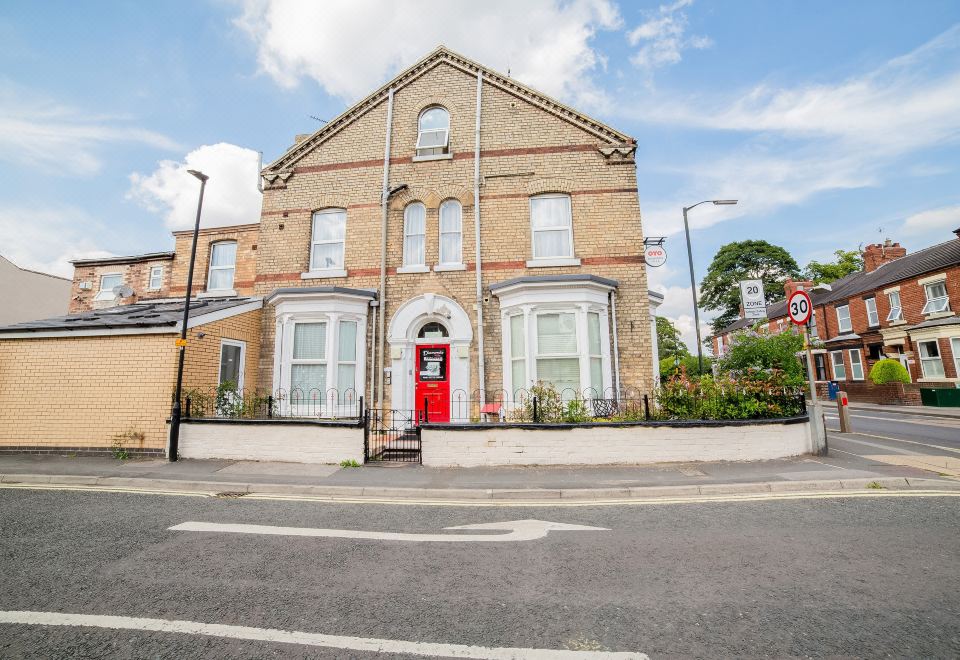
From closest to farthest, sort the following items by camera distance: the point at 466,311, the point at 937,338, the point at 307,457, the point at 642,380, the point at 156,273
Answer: the point at 307,457
the point at 642,380
the point at 466,311
the point at 156,273
the point at 937,338

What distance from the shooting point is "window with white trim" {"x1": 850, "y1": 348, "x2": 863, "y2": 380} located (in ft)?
91.3

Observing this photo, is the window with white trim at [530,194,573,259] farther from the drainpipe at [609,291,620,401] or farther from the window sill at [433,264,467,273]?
the window sill at [433,264,467,273]

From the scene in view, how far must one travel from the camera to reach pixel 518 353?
10797 mm

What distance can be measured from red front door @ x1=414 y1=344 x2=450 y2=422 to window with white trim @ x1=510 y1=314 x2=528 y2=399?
1882 mm

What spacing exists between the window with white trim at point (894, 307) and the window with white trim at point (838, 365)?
4931 mm

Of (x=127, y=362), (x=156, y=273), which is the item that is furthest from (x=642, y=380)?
(x=156, y=273)

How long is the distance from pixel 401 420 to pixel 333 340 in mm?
2911

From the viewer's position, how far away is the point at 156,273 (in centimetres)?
1614

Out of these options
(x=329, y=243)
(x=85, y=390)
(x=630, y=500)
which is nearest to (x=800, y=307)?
(x=630, y=500)

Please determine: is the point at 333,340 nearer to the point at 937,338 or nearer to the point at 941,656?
the point at 941,656

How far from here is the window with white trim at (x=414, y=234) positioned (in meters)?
12.2

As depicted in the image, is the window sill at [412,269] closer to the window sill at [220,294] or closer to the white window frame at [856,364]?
the window sill at [220,294]

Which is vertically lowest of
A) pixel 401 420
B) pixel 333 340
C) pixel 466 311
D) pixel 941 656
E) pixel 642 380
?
pixel 941 656

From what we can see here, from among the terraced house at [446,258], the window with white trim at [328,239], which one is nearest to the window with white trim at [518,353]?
the terraced house at [446,258]
